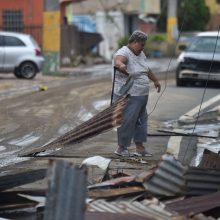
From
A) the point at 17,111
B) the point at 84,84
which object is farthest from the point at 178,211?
the point at 84,84

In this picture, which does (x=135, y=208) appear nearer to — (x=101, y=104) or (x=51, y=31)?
(x=101, y=104)

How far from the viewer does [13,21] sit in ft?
103

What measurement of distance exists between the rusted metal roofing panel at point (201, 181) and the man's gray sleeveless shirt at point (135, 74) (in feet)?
10.1

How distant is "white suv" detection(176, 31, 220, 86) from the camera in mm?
19984

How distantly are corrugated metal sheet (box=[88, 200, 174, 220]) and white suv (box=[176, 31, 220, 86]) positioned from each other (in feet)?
48.0

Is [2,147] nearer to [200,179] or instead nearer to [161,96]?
[200,179]

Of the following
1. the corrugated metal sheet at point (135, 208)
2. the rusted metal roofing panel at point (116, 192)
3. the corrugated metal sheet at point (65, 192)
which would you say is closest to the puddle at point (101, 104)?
the rusted metal roofing panel at point (116, 192)

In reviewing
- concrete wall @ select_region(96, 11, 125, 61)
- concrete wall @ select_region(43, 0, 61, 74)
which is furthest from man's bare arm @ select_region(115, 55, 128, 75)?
concrete wall @ select_region(96, 11, 125, 61)

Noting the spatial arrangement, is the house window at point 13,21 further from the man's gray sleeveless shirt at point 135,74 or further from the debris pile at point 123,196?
the debris pile at point 123,196

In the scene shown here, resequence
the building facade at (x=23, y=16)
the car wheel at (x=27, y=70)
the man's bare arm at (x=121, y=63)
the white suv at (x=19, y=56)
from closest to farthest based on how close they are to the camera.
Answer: the man's bare arm at (x=121, y=63) → the white suv at (x=19, y=56) → the car wheel at (x=27, y=70) → the building facade at (x=23, y=16)

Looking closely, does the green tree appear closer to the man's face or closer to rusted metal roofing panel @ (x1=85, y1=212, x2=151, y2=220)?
the man's face

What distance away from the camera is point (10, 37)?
23.3 metres

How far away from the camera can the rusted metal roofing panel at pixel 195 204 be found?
5.47m

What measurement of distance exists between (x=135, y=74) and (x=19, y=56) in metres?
14.7
